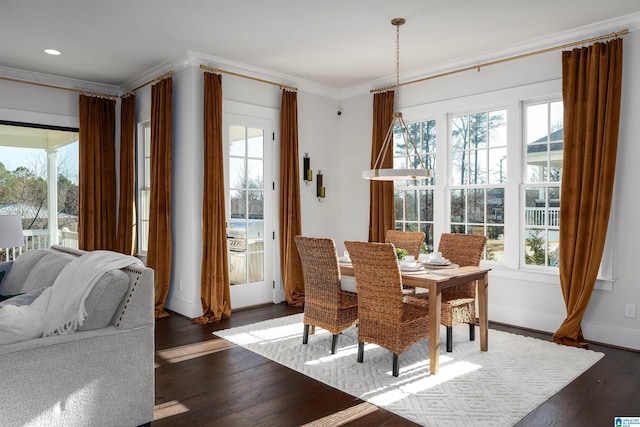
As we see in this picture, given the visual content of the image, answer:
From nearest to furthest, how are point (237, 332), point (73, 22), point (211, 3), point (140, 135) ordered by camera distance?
point (211, 3) → point (73, 22) → point (237, 332) → point (140, 135)

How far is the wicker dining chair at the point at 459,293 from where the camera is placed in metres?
3.76

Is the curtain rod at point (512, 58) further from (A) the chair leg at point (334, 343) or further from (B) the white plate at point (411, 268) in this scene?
(A) the chair leg at point (334, 343)

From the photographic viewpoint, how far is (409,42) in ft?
14.6

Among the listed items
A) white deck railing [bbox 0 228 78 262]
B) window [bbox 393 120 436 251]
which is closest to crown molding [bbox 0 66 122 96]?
white deck railing [bbox 0 228 78 262]

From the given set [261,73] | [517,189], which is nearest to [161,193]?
[261,73]

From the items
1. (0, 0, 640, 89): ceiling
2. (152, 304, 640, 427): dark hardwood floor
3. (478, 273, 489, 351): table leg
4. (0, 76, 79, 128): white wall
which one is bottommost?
(152, 304, 640, 427): dark hardwood floor

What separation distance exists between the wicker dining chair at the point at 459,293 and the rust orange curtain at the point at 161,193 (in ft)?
8.96

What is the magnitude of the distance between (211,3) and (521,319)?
402cm

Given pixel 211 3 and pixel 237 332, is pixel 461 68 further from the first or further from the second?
pixel 237 332

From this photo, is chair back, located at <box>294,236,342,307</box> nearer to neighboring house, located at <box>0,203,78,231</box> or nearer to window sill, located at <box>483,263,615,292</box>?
window sill, located at <box>483,263,615,292</box>

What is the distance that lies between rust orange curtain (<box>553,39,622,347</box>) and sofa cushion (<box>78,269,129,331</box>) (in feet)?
11.9

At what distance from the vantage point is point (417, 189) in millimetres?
5504

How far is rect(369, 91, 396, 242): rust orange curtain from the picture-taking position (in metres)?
5.58

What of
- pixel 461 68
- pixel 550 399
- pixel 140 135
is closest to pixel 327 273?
pixel 550 399
